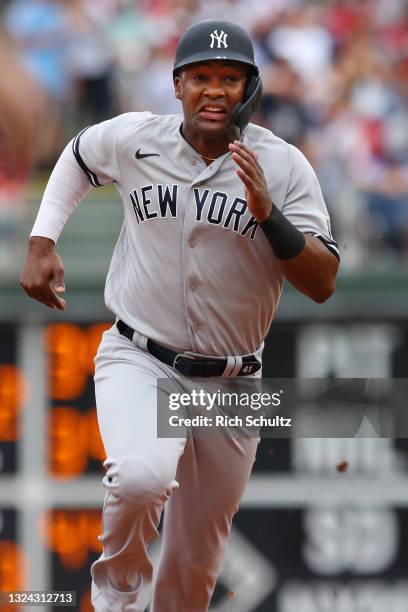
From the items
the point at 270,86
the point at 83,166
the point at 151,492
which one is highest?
the point at 270,86

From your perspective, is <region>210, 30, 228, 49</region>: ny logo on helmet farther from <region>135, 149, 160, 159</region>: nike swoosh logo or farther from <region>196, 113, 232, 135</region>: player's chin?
<region>135, 149, 160, 159</region>: nike swoosh logo

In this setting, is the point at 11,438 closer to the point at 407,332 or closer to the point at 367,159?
the point at 407,332

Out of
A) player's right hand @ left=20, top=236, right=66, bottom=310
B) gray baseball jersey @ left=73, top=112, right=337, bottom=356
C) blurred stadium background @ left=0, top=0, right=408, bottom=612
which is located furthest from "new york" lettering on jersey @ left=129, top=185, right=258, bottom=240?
blurred stadium background @ left=0, top=0, right=408, bottom=612

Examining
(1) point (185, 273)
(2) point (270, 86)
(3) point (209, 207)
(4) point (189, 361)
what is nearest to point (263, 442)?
(2) point (270, 86)

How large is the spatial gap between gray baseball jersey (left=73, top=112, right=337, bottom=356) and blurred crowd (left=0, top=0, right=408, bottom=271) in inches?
126

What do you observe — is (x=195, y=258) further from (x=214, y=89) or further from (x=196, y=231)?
(x=214, y=89)

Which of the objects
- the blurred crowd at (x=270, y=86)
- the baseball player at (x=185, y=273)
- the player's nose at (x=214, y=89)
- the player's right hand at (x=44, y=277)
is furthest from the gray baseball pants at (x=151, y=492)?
the blurred crowd at (x=270, y=86)

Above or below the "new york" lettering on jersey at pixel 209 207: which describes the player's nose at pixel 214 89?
above

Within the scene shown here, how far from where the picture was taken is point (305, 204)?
4.43 m

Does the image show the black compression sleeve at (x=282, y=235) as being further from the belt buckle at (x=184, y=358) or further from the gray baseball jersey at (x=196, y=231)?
the belt buckle at (x=184, y=358)

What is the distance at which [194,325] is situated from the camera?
447 cm

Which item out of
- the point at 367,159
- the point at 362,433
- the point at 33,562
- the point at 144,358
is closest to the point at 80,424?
the point at 33,562

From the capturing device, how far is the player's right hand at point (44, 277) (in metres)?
4.44

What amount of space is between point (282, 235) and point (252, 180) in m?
0.21
